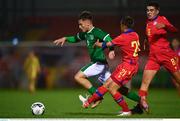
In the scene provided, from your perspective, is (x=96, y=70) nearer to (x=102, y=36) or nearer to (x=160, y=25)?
(x=102, y=36)

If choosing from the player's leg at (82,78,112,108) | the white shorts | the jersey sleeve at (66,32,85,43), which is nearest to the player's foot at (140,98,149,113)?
the player's leg at (82,78,112,108)

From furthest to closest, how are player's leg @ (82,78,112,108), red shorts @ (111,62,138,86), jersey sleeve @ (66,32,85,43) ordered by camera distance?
1. jersey sleeve @ (66,32,85,43)
2. player's leg @ (82,78,112,108)
3. red shorts @ (111,62,138,86)

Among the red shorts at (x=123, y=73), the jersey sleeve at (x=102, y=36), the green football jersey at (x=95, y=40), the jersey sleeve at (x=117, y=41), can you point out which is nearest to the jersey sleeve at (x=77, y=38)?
the green football jersey at (x=95, y=40)

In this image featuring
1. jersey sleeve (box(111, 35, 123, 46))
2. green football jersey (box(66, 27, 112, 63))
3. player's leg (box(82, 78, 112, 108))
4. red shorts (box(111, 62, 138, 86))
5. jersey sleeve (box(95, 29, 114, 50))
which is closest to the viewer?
jersey sleeve (box(111, 35, 123, 46))

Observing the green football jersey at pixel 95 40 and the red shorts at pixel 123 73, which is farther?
the green football jersey at pixel 95 40

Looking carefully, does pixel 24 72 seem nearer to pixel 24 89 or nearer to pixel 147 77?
pixel 24 89

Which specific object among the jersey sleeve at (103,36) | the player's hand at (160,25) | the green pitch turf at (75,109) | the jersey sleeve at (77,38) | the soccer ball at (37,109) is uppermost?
the player's hand at (160,25)

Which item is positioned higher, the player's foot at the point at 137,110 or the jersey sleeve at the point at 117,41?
the jersey sleeve at the point at 117,41

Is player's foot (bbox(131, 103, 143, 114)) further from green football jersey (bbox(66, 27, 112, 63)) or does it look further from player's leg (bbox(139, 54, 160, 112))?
green football jersey (bbox(66, 27, 112, 63))

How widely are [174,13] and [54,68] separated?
8702 mm

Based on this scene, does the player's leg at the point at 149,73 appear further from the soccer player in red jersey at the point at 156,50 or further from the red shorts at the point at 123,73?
the red shorts at the point at 123,73

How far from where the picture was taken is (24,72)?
101 feet

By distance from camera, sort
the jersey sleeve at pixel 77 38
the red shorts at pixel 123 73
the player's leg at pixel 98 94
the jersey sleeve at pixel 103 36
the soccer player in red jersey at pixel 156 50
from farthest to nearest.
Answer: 1. the jersey sleeve at pixel 77 38
2. the soccer player in red jersey at pixel 156 50
3. the jersey sleeve at pixel 103 36
4. the player's leg at pixel 98 94
5. the red shorts at pixel 123 73

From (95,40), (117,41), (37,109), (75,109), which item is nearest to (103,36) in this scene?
(95,40)
